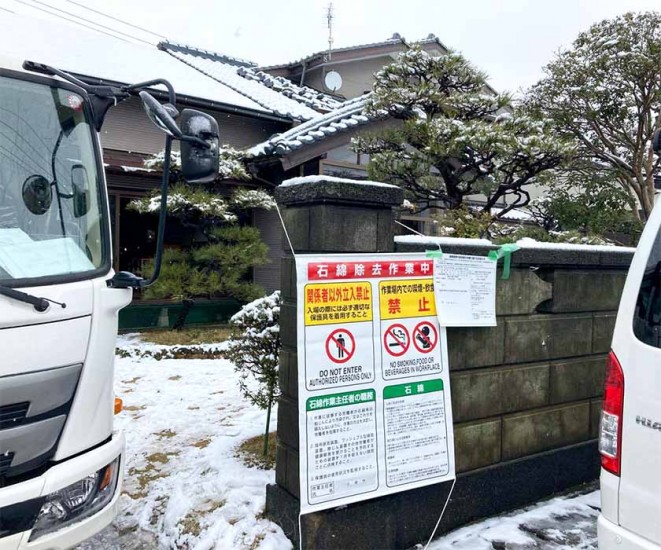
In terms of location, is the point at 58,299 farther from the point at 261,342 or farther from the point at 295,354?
the point at 261,342

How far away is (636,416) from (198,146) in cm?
244

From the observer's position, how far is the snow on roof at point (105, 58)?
9805 mm

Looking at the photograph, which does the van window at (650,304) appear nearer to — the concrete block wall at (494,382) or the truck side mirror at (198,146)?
the concrete block wall at (494,382)

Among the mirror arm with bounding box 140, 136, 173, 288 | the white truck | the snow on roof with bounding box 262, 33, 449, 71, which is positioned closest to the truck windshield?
the white truck

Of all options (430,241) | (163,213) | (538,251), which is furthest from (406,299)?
(163,213)

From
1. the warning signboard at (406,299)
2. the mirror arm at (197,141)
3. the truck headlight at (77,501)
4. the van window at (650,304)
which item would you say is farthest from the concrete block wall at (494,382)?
the van window at (650,304)

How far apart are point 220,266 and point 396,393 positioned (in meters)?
6.50

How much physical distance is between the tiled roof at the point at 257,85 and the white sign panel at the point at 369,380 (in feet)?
29.1

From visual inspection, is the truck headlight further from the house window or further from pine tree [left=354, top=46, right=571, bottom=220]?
the house window

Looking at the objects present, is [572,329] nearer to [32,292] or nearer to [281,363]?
[281,363]

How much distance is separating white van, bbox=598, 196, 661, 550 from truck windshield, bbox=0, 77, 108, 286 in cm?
249

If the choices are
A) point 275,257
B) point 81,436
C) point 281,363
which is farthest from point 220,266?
point 81,436

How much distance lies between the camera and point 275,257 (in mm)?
11117

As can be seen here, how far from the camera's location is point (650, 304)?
6.98 feet
